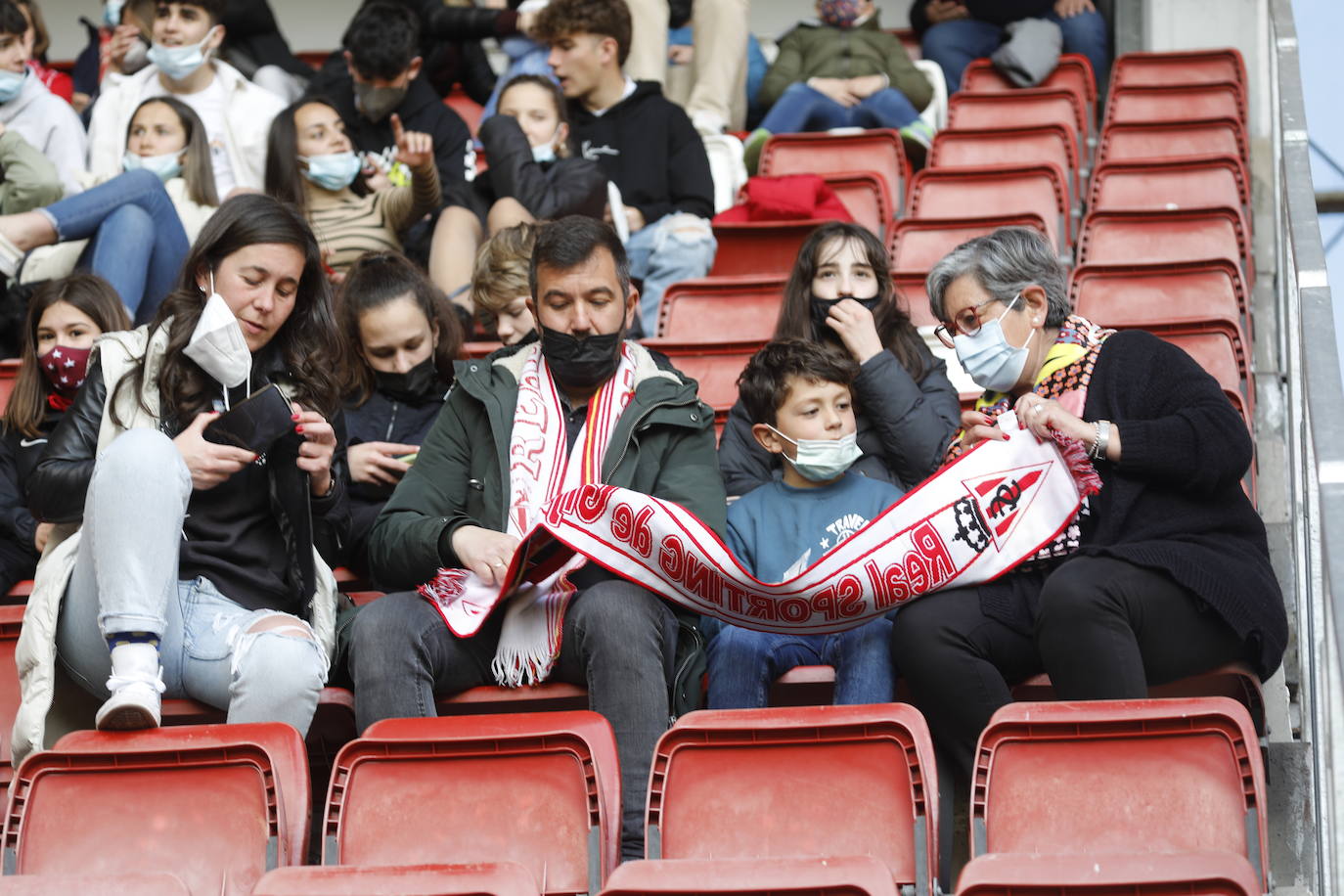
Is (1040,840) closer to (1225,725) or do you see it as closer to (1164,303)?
(1225,725)

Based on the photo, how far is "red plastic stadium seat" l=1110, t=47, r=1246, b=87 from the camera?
21.1 ft

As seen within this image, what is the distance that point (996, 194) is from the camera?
5375 mm

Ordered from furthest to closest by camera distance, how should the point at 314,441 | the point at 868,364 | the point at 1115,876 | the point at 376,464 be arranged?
the point at 376,464
the point at 868,364
the point at 314,441
the point at 1115,876

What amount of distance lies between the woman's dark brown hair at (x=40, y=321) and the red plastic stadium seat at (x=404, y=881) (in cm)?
203

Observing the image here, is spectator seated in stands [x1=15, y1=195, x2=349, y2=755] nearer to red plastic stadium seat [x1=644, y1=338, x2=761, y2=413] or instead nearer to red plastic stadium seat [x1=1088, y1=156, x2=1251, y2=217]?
red plastic stadium seat [x1=644, y1=338, x2=761, y2=413]

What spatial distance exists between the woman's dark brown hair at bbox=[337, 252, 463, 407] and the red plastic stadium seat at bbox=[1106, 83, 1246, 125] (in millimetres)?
2964

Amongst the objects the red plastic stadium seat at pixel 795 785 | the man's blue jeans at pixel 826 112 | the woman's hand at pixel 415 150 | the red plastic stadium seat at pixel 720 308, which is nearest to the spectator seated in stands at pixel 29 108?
the woman's hand at pixel 415 150

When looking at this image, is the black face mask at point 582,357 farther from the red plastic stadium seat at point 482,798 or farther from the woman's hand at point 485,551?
the red plastic stadium seat at point 482,798

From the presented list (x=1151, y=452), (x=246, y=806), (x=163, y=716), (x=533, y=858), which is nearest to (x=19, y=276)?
(x=163, y=716)

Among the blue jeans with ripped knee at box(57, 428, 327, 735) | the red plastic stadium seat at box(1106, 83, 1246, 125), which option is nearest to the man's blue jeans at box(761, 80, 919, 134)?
the red plastic stadium seat at box(1106, 83, 1246, 125)

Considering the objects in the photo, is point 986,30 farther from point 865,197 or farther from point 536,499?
point 536,499

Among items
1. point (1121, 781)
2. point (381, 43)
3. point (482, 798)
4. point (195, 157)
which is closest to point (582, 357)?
point (482, 798)

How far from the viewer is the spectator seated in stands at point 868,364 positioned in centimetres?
356

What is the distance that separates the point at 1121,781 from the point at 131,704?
5.15ft
